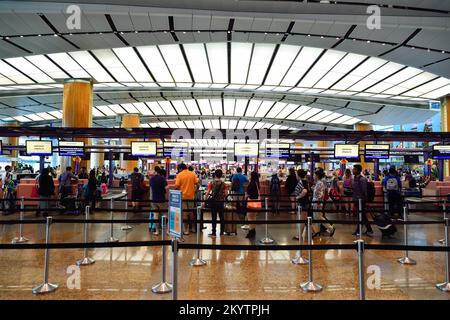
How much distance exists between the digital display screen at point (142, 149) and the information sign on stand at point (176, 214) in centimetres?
1107

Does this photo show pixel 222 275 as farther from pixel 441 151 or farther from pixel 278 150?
pixel 441 151

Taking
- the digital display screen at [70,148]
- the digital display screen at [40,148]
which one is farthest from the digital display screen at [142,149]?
the digital display screen at [40,148]

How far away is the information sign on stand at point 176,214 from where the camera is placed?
435 cm

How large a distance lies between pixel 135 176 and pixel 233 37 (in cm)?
791

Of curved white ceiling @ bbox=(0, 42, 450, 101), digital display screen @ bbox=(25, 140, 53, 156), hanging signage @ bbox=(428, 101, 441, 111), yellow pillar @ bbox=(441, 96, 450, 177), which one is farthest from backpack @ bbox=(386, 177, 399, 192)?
hanging signage @ bbox=(428, 101, 441, 111)

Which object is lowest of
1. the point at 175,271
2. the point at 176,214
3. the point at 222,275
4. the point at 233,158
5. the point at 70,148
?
the point at 222,275

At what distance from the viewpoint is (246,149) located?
559 inches

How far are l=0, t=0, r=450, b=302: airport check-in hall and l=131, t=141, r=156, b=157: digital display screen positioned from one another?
100 millimetres

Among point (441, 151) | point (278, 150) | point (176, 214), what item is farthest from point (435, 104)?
point (176, 214)

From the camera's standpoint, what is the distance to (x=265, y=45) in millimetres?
16125

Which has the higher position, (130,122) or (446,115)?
(130,122)

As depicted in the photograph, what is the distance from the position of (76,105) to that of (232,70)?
9937 mm

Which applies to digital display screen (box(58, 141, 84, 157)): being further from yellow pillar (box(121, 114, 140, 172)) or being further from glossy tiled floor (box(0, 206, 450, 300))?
yellow pillar (box(121, 114, 140, 172))

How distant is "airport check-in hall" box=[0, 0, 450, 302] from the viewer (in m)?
4.77
